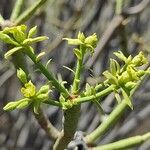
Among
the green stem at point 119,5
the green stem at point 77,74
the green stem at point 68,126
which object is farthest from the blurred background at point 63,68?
the green stem at point 77,74

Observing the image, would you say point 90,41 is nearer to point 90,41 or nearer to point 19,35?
point 90,41

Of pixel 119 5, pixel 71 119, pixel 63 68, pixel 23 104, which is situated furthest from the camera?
pixel 63 68

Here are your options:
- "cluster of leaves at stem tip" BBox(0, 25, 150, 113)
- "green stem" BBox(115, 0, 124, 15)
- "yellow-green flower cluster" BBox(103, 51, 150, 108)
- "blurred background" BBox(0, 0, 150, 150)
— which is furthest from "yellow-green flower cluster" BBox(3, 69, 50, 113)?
"blurred background" BBox(0, 0, 150, 150)

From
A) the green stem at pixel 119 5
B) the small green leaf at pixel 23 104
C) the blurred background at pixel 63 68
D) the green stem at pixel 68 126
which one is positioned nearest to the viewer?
the small green leaf at pixel 23 104

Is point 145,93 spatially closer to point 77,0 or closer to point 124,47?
point 77,0

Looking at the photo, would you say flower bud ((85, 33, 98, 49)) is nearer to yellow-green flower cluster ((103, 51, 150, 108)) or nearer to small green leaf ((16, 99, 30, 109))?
yellow-green flower cluster ((103, 51, 150, 108))

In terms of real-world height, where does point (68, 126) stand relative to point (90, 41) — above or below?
below

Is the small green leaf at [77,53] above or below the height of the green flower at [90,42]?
above

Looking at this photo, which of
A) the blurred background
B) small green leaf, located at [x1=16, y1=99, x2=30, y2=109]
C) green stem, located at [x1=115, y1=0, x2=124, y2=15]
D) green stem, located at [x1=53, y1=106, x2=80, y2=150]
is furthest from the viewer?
the blurred background

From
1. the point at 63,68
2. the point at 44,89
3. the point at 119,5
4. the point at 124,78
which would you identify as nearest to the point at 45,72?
the point at 44,89

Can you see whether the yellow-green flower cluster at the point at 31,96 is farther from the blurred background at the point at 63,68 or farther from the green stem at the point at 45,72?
the blurred background at the point at 63,68

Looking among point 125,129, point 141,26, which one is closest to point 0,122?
point 125,129
